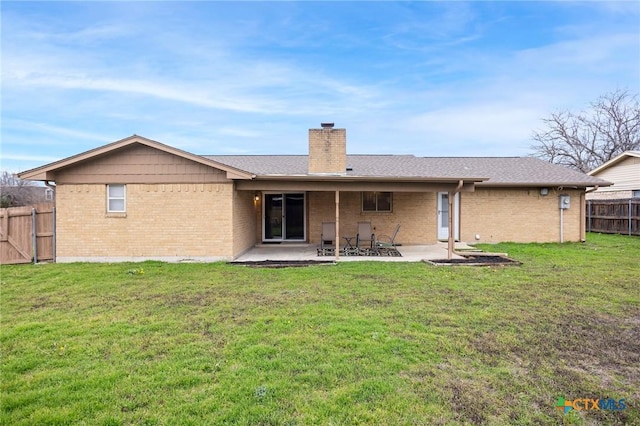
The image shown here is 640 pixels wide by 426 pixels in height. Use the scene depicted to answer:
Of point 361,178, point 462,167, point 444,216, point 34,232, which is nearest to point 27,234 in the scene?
point 34,232

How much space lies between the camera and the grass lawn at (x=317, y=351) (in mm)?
2812

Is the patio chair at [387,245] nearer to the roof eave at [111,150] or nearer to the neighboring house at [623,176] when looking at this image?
the roof eave at [111,150]

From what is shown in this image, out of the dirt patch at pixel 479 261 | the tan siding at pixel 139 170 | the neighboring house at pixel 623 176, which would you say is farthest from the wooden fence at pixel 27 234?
the neighboring house at pixel 623 176

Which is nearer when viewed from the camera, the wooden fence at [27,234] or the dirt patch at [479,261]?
the dirt patch at [479,261]

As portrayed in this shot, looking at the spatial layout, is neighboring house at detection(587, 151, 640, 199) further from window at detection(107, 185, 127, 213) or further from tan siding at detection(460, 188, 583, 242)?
window at detection(107, 185, 127, 213)

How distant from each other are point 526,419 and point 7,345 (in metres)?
5.37

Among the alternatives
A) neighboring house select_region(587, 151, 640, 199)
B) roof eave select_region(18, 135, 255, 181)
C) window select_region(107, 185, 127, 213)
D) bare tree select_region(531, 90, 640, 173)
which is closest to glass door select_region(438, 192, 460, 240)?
roof eave select_region(18, 135, 255, 181)

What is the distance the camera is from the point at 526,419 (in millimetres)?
2705

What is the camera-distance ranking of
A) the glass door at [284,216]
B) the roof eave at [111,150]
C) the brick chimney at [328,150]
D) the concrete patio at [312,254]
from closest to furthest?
the roof eave at [111,150], the concrete patio at [312,254], the brick chimney at [328,150], the glass door at [284,216]

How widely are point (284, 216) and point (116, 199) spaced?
592 centimetres

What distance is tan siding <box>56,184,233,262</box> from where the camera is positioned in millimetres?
10125

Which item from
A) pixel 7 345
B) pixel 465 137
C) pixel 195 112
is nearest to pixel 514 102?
pixel 465 137

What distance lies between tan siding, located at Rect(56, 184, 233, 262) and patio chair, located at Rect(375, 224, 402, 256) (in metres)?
4.92

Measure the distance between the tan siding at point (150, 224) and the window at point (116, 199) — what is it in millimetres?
127
